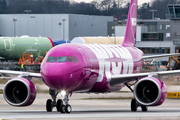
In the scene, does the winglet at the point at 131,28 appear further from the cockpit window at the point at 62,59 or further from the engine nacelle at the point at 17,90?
the cockpit window at the point at 62,59

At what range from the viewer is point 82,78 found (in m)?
21.6

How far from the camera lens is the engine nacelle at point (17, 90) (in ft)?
73.6

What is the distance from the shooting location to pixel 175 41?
9056cm

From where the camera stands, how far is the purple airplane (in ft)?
68.0

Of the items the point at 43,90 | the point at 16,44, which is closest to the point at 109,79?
the point at 43,90

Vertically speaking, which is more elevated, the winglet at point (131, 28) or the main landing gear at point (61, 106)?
the winglet at point (131, 28)

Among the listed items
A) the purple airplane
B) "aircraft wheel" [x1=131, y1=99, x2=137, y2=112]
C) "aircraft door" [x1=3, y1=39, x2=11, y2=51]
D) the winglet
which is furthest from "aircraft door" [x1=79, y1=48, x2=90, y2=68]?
"aircraft door" [x1=3, y1=39, x2=11, y2=51]

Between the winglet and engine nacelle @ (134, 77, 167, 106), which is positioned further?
the winglet

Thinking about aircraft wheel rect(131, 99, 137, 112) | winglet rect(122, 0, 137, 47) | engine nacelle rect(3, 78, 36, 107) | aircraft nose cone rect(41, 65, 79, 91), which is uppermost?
winglet rect(122, 0, 137, 47)

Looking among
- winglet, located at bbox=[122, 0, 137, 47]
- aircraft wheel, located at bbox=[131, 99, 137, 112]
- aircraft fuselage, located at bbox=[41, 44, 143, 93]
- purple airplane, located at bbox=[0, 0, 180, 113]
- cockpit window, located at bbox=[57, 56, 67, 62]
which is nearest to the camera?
aircraft fuselage, located at bbox=[41, 44, 143, 93]

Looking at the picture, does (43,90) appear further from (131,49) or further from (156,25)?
(156,25)

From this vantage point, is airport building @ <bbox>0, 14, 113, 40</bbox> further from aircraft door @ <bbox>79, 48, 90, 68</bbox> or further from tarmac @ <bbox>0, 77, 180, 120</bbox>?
aircraft door @ <bbox>79, 48, 90, 68</bbox>

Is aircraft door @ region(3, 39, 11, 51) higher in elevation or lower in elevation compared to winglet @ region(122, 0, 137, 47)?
lower

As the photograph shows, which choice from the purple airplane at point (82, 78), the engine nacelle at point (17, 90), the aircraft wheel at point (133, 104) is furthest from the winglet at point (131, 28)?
the engine nacelle at point (17, 90)
